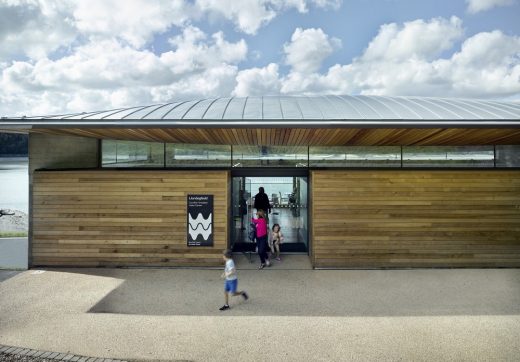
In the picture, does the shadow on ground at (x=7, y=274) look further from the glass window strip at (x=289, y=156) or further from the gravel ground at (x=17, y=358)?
the gravel ground at (x=17, y=358)

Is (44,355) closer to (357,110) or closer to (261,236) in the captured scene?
(261,236)

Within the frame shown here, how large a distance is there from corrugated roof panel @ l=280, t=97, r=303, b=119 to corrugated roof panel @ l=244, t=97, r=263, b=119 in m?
0.62

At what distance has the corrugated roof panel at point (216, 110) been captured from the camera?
785 cm

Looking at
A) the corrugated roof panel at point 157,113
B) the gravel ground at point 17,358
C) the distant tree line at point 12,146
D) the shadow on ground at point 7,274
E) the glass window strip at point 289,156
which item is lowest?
the gravel ground at point 17,358

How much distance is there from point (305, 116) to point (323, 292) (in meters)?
4.19

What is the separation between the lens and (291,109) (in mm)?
8664

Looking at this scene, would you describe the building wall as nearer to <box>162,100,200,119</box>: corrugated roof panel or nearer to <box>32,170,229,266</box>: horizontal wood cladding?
<box>32,170,229,266</box>: horizontal wood cladding

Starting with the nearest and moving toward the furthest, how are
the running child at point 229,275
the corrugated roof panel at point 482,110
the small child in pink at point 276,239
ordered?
1. the running child at point 229,275
2. the corrugated roof panel at point 482,110
3. the small child in pink at point 276,239

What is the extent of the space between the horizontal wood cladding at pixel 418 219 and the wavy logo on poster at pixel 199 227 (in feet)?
10.2

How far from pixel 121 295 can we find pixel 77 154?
5430 millimetres

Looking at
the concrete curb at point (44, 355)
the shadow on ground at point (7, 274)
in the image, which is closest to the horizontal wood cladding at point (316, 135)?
the shadow on ground at point (7, 274)

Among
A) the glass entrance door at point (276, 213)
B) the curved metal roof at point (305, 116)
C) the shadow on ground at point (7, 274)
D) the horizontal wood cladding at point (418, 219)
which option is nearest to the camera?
the curved metal roof at point (305, 116)

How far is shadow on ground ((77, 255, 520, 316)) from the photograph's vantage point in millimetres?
6711

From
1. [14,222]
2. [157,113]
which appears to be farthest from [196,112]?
[14,222]
